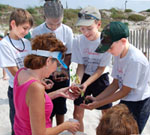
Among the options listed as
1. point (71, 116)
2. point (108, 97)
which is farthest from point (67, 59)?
point (71, 116)

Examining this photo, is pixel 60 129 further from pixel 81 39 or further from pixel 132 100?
pixel 81 39

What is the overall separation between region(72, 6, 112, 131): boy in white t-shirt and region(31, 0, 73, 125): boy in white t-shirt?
0.67 feet

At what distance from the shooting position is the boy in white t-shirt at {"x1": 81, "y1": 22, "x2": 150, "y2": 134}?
1.89 meters

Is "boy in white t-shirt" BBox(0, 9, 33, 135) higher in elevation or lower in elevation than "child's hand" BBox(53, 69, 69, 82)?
higher

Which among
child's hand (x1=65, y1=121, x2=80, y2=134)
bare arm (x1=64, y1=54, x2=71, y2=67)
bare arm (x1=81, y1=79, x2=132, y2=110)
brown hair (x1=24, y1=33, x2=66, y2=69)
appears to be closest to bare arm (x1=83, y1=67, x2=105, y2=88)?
bare arm (x1=81, y1=79, x2=132, y2=110)

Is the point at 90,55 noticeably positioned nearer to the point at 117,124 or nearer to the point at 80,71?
the point at 80,71

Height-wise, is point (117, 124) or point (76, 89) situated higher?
point (117, 124)

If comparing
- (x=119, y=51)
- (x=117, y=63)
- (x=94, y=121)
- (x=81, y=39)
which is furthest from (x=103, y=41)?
(x=94, y=121)

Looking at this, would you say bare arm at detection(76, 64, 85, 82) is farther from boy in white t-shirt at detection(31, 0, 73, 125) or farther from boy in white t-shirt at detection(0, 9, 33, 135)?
boy in white t-shirt at detection(0, 9, 33, 135)

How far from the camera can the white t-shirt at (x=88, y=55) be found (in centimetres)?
261

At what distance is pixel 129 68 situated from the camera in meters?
1.91

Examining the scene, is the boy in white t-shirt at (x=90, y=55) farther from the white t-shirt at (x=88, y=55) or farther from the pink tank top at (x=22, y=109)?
the pink tank top at (x=22, y=109)

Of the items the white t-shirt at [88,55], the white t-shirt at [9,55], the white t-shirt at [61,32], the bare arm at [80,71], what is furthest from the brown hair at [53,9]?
the bare arm at [80,71]

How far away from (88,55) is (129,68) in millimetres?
831
